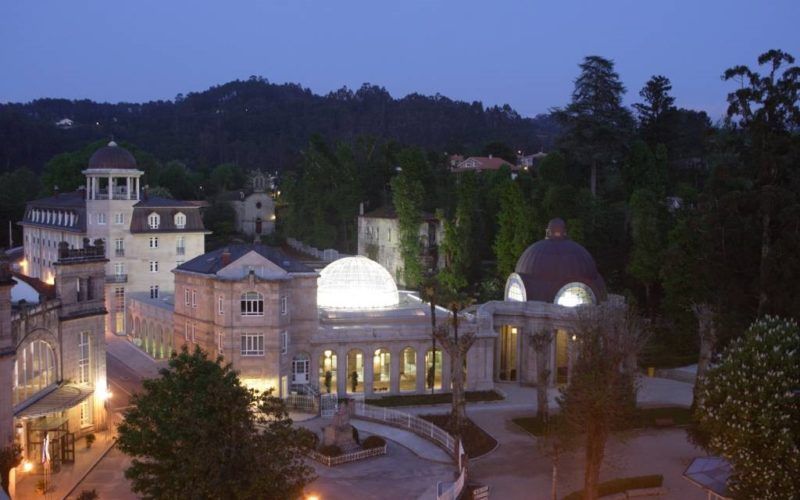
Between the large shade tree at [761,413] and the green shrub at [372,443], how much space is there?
55.1 ft

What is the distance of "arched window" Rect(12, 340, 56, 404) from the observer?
40281 mm

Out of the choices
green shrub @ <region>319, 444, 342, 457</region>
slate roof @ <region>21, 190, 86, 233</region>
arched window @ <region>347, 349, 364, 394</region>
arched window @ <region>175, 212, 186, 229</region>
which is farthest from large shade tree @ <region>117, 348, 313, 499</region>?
slate roof @ <region>21, 190, 86, 233</region>

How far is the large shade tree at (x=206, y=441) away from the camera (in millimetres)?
27703

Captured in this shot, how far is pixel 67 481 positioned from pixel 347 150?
77.5 meters

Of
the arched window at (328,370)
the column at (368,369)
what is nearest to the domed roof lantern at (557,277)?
the column at (368,369)

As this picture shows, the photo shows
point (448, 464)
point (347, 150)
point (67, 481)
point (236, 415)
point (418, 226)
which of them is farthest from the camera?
point (347, 150)

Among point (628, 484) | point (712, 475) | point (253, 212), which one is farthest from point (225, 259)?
point (253, 212)

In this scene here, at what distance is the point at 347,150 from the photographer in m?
112

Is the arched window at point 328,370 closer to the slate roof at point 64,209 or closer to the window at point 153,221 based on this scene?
the window at point 153,221

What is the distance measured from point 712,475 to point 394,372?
25.3 meters

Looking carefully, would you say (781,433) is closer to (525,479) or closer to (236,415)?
(525,479)

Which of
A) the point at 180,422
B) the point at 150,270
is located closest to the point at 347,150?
the point at 150,270

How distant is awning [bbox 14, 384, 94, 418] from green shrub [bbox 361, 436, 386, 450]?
13.9m

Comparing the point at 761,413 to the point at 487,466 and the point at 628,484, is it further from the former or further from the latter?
the point at 487,466
